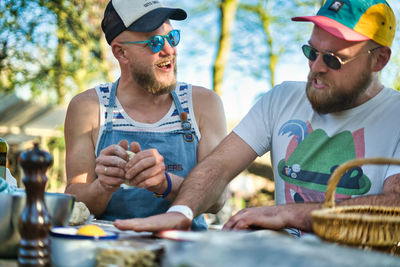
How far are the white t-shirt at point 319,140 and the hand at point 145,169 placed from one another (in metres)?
0.61

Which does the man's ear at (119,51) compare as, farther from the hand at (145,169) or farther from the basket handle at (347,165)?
the basket handle at (347,165)

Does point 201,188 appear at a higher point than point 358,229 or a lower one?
lower

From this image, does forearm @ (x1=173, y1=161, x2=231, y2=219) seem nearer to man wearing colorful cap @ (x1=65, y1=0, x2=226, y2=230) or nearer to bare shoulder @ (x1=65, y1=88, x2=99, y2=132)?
man wearing colorful cap @ (x1=65, y1=0, x2=226, y2=230)

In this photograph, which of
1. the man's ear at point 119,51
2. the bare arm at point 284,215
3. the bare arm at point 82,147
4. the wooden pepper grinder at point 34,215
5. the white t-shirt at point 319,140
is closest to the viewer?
the wooden pepper grinder at point 34,215

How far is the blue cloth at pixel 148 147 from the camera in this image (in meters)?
2.57

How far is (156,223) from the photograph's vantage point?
1628 millimetres

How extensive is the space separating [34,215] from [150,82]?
5.24 ft

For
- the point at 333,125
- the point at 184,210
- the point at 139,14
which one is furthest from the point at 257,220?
the point at 139,14

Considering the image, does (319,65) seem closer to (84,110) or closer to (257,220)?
(257,220)

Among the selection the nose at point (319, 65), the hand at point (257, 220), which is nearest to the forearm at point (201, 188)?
the hand at point (257, 220)

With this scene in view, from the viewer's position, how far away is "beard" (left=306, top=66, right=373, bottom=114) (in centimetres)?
234

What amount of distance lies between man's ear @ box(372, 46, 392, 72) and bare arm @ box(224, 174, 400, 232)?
83cm

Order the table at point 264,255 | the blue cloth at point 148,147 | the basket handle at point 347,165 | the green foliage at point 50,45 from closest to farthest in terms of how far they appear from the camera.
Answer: the table at point 264,255
the basket handle at point 347,165
the blue cloth at point 148,147
the green foliage at point 50,45

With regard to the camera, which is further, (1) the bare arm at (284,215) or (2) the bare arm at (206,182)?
(1) the bare arm at (284,215)
